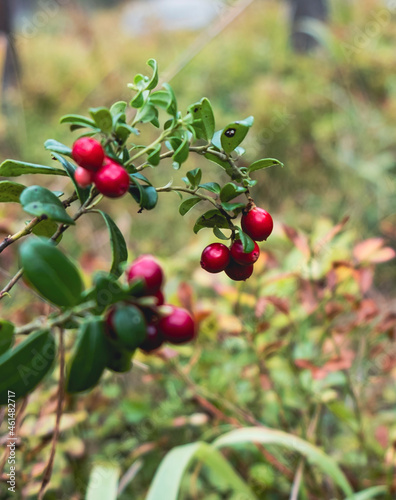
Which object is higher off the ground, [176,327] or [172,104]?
[172,104]

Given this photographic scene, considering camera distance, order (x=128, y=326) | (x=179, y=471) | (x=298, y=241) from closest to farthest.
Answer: (x=128, y=326) → (x=179, y=471) → (x=298, y=241)

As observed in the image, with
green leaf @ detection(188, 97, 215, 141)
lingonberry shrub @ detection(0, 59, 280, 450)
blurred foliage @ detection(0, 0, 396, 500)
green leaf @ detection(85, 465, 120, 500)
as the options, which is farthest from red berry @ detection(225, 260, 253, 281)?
green leaf @ detection(85, 465, 120, 500)

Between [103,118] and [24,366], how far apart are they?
18 cm

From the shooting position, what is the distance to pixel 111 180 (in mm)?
358

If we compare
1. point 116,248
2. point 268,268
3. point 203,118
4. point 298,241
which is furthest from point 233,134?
point 268,268

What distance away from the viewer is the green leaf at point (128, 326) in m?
0.31

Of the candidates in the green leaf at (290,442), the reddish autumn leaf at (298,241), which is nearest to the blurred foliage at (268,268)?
the reddish autumn leaf at (298,241)

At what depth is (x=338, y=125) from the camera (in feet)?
6.42

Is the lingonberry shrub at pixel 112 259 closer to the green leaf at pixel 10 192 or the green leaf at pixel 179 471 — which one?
the green leaf at pixel 10 192

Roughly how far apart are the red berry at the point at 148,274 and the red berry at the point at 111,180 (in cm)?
5

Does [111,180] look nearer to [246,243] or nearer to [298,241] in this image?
[246,243]

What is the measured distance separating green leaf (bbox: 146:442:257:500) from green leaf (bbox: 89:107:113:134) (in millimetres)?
443

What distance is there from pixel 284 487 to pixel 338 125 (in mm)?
1443

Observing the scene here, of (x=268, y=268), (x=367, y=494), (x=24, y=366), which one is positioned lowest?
(x=367, y=494)
